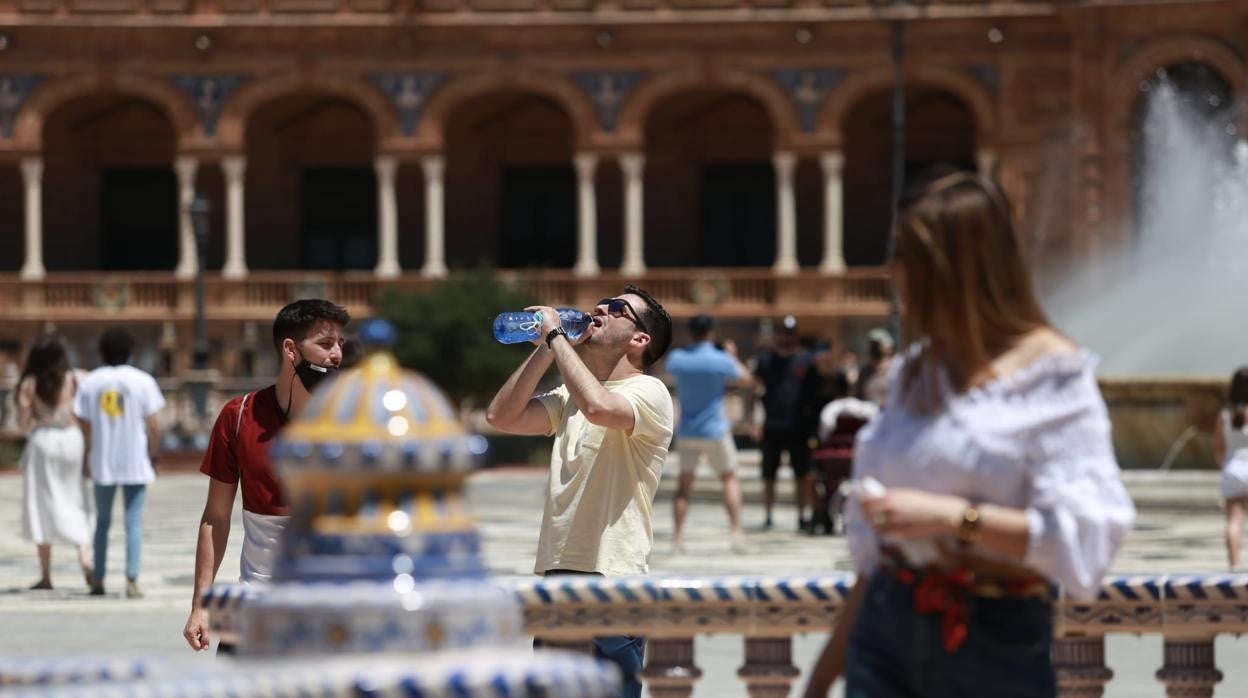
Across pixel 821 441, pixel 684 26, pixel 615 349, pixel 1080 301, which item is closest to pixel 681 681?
pixel 615 349

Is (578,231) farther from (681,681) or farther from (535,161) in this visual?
(681,681)

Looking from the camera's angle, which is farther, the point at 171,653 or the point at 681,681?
the point at 171,653

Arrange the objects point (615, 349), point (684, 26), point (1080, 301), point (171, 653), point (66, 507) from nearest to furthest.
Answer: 1. point (615, 349)
2. point (171, 653)
3. point (66, 507)
4. point (1080, 301)
5. point (684, 26)

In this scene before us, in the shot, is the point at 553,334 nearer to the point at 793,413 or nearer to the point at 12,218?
the point at 793,413

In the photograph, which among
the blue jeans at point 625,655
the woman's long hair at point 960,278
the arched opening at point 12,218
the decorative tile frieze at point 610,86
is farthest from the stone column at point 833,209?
the woman's long hair at point 960,278

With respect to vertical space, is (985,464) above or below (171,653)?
above

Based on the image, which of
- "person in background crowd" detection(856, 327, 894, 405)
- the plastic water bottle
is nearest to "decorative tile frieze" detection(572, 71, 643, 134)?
"person in background crowd" detection(856, 327, 894, 405)

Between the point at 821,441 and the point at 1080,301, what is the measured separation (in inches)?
832

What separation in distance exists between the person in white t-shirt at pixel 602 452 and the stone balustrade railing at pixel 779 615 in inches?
31.3

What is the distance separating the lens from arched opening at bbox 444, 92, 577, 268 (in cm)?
4378

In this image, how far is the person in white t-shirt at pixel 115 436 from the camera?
12562mm

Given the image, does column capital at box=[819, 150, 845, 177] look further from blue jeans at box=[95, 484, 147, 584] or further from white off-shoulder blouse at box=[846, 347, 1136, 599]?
white off-shoulder blouse at box=[846, 347, 1136, 599]

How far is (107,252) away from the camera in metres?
44.2

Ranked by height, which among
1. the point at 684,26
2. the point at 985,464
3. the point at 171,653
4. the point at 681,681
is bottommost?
the point at 171,653
